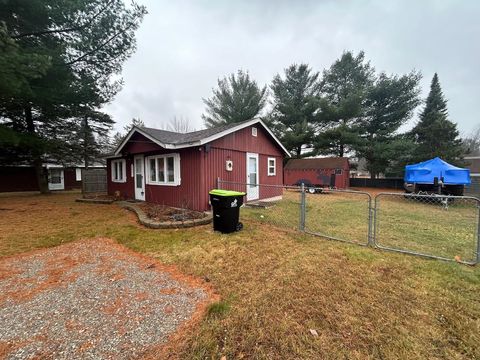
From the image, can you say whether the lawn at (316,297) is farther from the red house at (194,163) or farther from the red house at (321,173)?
the red house at (321,173)

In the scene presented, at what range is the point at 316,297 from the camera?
9.34 feet

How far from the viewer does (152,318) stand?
2449mm

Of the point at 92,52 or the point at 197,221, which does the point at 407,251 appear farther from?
the point at 92,52

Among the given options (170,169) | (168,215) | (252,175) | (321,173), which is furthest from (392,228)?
(321,173)

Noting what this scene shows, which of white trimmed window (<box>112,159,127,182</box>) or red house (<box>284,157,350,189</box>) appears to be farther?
red house (<box>284,157,350,189</box>)

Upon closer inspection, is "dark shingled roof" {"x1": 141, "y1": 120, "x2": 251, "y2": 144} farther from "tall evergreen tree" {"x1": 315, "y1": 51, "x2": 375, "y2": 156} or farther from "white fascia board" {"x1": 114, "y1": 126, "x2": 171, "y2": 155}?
"tall evergreen tree" {"x1": 315, "y1": 51, "x2": 375, "y2": 156}

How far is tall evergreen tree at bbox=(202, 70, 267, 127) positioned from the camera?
24547mm

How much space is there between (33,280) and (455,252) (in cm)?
799

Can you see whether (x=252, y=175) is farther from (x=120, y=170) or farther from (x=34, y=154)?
(x=34, y=154)

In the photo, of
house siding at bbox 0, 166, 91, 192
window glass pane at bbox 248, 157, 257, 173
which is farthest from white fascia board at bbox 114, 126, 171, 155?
house siding at bbox 0, 166, 91, 192

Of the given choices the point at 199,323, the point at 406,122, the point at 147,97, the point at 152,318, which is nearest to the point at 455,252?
the point at 199,323

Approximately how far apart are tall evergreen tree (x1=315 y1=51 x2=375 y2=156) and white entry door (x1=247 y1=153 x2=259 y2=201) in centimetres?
1565

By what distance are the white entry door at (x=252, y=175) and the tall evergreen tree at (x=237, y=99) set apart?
14915mm

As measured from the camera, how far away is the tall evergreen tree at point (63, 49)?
7.50m
